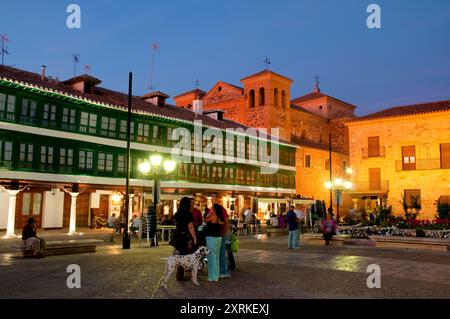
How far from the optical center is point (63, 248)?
13.6 m

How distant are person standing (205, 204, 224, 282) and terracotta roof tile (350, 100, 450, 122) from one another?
96.6 feet

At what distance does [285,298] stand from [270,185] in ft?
109

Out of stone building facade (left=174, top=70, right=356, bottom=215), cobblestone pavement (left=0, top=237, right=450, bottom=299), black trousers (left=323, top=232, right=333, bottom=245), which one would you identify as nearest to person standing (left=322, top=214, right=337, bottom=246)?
black trousers (left=323, top=232, right=333, bottom=245)

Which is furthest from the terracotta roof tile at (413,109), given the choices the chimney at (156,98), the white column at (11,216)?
the white column at (11,216)

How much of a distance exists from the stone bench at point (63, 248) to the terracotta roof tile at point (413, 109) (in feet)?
93.5

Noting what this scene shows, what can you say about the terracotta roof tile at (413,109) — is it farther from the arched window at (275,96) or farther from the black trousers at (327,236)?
the black trousers at (327,236)

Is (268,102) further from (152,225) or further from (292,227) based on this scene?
(292,227)

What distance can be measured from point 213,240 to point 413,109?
31394 mm

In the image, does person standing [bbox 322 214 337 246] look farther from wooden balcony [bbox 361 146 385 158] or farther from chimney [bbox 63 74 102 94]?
wooden balcony [bbox 361 146 385 158]

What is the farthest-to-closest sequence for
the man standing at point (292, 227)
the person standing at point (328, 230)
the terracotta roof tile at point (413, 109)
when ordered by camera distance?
the terracotta roof tile at point (413, 109) < the person standing at point (328, 230) < the man standing at point (292, 227)

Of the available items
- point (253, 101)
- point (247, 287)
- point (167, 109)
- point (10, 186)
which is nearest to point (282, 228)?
point (167, 109)

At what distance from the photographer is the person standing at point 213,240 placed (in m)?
8.48

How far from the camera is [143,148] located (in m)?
28.9
